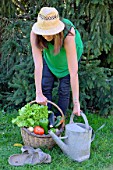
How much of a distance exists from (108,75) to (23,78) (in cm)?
104

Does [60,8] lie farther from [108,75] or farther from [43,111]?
[43,111]

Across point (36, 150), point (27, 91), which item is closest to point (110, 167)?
point (36, 150)

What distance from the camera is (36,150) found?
2604 millimetres

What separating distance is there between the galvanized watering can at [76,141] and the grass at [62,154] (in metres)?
0.06

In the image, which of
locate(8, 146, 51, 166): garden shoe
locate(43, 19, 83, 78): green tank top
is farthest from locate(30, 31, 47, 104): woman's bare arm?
locate(8, 146, 51, 166): garden shoe

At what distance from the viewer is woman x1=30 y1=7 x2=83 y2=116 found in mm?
2367

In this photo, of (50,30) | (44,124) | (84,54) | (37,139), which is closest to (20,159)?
(37,139)

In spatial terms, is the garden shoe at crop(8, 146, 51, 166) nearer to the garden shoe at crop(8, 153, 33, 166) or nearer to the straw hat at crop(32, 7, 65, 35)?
the garden shoe at crop(8, 153, 33, 166)

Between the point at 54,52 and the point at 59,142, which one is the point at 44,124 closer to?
the point at 59,142

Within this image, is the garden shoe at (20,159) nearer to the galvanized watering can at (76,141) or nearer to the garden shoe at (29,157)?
the garden shoe at (29,157)

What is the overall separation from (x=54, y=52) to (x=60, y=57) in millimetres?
170

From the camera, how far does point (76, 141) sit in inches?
99.5

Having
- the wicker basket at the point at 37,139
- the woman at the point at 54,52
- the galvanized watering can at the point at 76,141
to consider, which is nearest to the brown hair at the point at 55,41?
the woman at the point at 54,52

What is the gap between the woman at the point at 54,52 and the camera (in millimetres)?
2367
